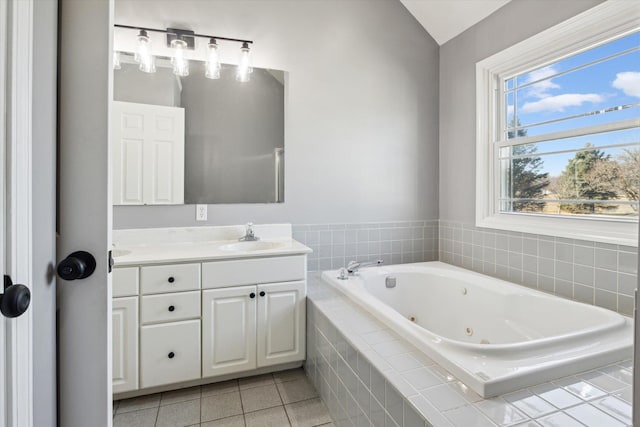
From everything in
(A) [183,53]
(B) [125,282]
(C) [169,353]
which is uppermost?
(A) [183,53]

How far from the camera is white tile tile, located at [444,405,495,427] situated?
0.97m

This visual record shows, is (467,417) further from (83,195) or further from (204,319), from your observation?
(204,319)

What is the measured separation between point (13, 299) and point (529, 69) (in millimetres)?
2851

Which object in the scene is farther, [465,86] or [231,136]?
[465,86]

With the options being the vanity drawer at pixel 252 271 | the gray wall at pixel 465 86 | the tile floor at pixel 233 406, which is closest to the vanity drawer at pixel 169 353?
the tile floor at pixel 233 406

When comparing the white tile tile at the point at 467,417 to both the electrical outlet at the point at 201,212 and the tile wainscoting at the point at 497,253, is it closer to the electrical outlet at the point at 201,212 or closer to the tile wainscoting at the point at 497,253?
the tile wainscoting at the point at 497,253

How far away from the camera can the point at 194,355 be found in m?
1.90

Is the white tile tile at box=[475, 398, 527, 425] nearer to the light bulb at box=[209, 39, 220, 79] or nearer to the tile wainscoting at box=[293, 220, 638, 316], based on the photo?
the tile wainscoting at box=[293, 220, 638, 316]

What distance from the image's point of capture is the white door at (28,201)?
24.5 inches

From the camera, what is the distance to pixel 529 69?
2.28m

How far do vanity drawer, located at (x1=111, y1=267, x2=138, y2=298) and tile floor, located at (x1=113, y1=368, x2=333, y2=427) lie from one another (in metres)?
0.63

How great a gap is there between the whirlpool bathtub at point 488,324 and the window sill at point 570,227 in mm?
380

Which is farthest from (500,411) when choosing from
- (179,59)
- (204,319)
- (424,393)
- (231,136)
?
(179,59)

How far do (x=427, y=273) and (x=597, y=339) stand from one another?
1.24m
